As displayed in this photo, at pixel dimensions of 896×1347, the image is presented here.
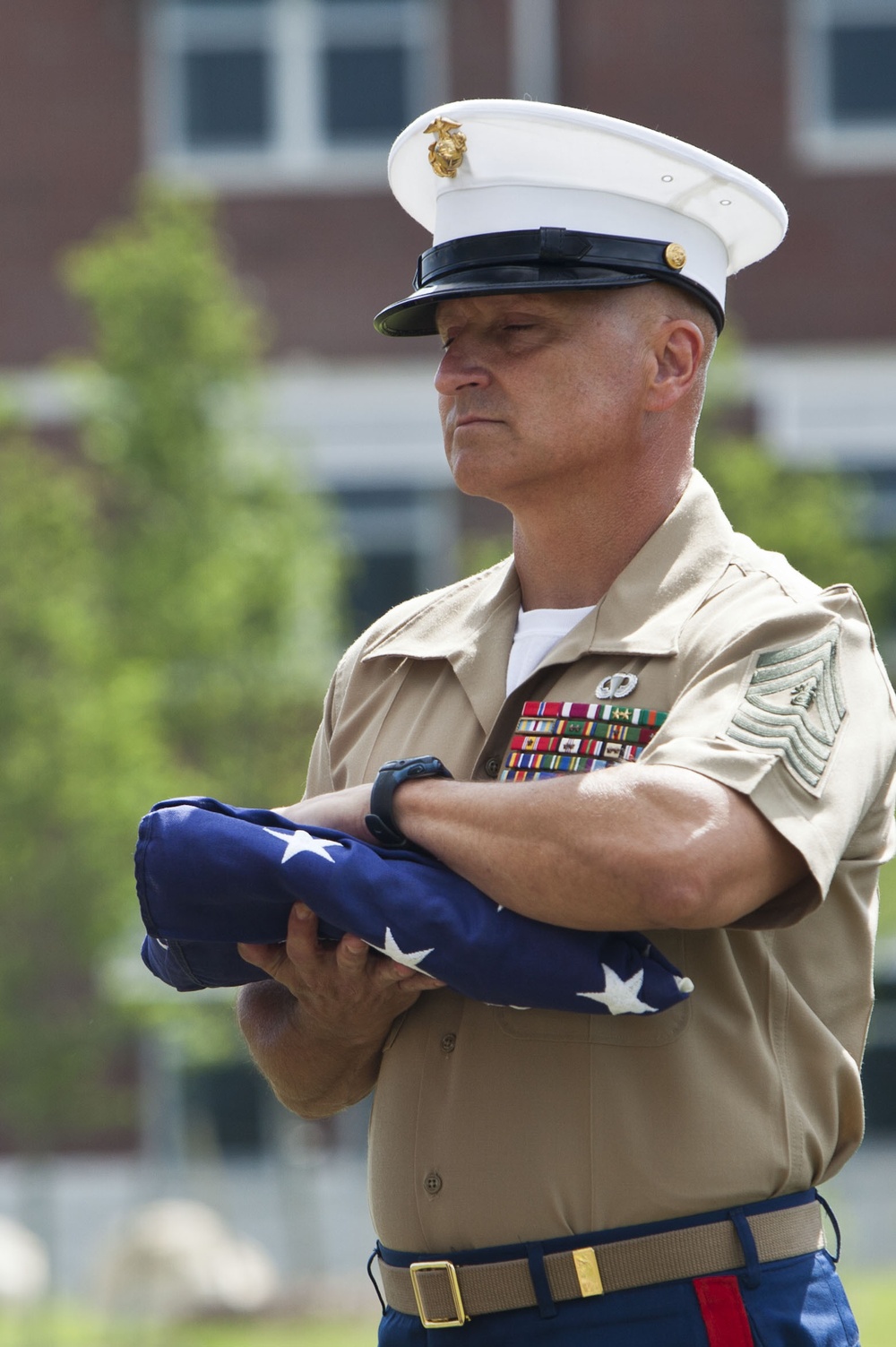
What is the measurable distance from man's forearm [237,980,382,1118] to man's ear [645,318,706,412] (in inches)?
38.8

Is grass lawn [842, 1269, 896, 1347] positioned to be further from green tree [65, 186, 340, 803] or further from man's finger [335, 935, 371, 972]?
man's finger [335, 935, 371, 972]

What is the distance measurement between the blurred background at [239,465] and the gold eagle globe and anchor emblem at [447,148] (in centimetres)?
676

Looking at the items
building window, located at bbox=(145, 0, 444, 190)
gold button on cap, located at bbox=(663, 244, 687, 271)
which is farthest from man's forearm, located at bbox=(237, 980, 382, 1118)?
building window, located at bbox=(145, 0, 444, 190)

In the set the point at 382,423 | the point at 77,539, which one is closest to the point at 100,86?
the point at 382,423

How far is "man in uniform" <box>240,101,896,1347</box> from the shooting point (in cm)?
222

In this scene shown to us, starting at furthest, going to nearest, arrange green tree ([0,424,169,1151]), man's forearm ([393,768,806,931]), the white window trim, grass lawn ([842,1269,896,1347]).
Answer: the white window trim → green tree ([0,424,169,1151]) → grass lawn ([842,1269,896,1347]) → man's forearm ([393,768,806,931])

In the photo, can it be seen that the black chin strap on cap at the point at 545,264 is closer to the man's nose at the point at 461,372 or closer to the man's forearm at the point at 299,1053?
the man's nose at the point at 461,372

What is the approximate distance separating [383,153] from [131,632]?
5595mm

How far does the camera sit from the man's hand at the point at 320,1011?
7.70ft

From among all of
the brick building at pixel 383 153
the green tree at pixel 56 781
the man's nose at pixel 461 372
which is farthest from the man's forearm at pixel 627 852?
the brick building at pixel 383 153

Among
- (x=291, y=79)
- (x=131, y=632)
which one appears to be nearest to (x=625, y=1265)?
(x=131, y=632)

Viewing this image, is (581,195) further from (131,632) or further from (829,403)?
(829,403)

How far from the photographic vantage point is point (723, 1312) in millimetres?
2264

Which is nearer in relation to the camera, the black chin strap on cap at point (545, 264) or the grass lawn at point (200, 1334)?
the black chin strap on cap at point (545, 264)
